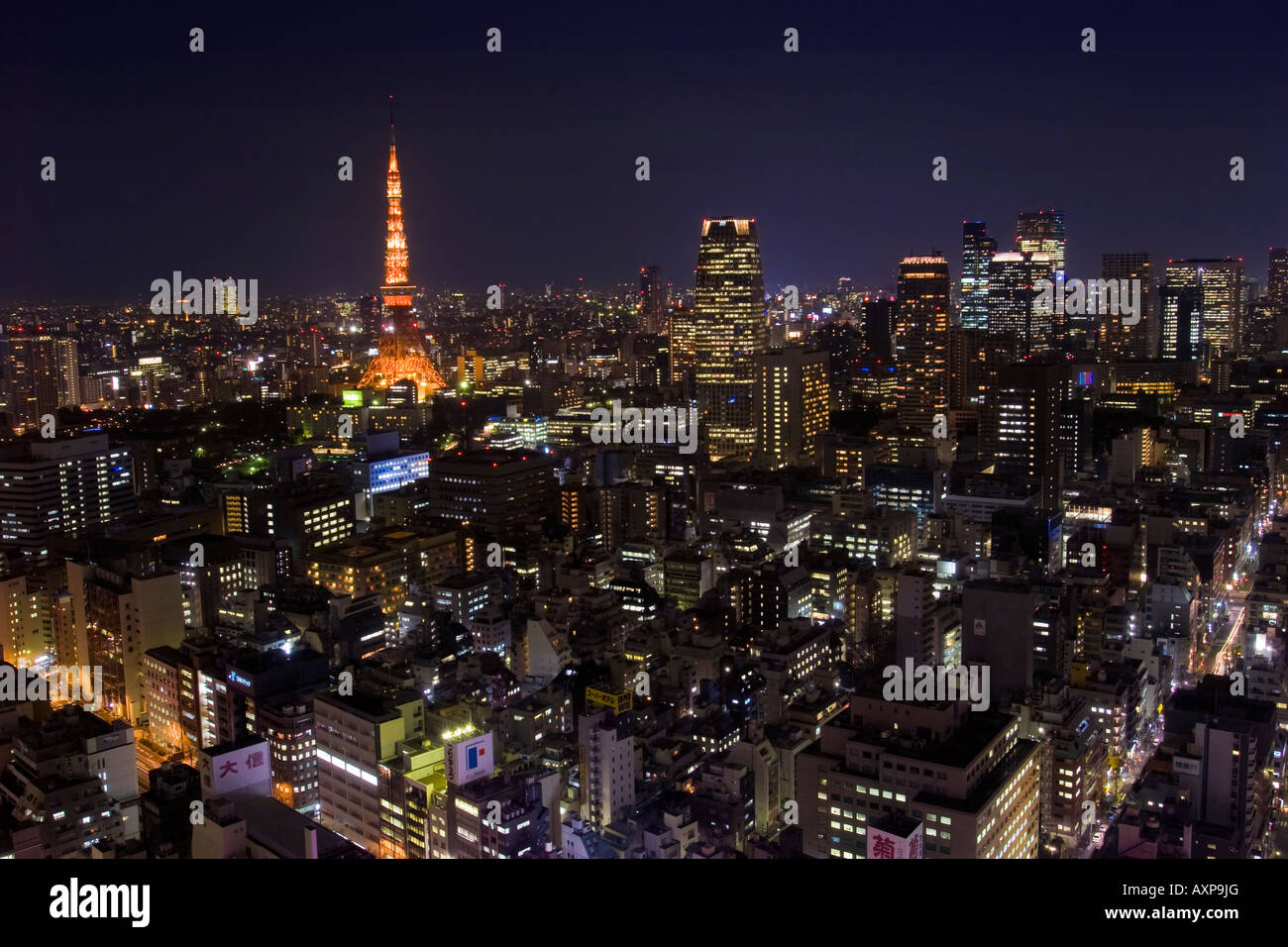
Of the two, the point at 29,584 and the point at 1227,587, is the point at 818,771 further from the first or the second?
the point at 1227,587

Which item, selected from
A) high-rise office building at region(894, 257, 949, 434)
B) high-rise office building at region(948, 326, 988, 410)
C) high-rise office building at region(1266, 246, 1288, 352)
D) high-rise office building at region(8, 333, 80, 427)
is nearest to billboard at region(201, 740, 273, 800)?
high-rise office building at region(8, 333, 80, 427)

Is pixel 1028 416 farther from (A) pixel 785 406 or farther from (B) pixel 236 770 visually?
(B) pixel 236 770

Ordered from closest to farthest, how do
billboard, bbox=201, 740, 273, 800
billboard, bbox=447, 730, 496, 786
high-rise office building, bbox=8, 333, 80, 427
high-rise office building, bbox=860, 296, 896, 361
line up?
billboard, bbox=447, 730, 496, 786 < billboard, bbox=201, 740, 273, 800 < high-rise office building, bbox=8, 333, 80, 427 < high-rise office building, bbox=860, 296, 896, 361

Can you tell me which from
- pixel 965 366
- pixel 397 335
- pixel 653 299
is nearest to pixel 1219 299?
pixel 965 366

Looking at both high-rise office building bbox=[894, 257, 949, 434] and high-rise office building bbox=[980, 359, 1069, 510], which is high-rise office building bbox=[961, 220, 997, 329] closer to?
high-rise office building bbox=[894, 257, 949, 434]

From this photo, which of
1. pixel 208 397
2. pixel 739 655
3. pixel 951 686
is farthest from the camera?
pixel 208 397

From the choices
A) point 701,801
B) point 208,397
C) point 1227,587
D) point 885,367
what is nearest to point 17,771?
point 701,801
